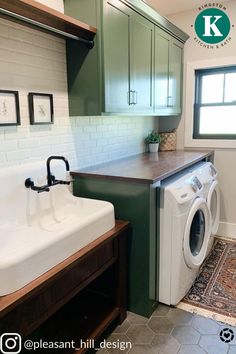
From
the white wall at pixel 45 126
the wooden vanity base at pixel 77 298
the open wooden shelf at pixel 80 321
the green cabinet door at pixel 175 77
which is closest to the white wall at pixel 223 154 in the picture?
the green cabinet door at pixel 175 77

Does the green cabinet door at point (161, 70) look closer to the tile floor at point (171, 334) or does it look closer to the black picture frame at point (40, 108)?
the black picture frame at point (40, 108)

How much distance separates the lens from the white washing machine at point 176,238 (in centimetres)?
187

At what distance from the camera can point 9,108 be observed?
160 centimetres

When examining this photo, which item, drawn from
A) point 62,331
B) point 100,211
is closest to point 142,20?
point 100,211

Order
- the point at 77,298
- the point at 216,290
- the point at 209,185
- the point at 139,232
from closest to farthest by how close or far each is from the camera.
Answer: the point at 139,232 < the point at 77,298 < the point at 216,290 < the point at 209,185

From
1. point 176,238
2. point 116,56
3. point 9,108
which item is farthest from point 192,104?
point 9,108

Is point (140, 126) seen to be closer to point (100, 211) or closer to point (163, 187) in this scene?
point (163, 187)

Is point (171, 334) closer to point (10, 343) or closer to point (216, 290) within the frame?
point (216, 290)

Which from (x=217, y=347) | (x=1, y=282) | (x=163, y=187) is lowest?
(x=217, y=347)

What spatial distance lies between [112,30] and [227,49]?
1616 mm

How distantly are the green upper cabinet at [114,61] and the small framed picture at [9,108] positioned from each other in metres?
0.48

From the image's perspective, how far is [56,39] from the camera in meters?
1.91

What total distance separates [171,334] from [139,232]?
0.66 metres

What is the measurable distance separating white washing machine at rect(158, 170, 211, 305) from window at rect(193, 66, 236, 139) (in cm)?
142
